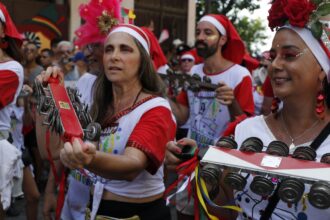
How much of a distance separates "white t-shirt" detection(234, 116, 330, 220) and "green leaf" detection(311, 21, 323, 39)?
41 centimetres

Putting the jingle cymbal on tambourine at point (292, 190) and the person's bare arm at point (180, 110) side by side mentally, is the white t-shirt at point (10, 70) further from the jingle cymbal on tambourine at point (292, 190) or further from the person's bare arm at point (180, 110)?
the jingle cymbal on tambourine at point (292, 190)

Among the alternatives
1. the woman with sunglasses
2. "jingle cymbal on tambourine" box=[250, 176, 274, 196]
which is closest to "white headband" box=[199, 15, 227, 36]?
the woman with sunglasses

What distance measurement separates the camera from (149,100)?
2.80 meters

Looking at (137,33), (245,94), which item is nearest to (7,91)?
(137,33)

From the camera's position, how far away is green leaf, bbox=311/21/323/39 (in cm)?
211

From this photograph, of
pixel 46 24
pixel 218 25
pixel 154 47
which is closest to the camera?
pixel 154 47

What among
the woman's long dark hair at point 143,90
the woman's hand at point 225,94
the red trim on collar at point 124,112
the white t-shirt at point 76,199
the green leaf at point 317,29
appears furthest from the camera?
the woman's hand at point 225,94

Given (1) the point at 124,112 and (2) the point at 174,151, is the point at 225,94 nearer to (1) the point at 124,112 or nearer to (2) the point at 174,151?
(1) the point at 124,112

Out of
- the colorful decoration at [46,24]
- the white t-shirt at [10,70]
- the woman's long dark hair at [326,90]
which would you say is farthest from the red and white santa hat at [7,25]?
the colorful decoration at [46,24]

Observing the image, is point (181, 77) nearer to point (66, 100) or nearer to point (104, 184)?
point (104, 184)

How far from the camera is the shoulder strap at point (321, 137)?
2.10m

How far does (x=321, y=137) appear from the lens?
6.98 feet

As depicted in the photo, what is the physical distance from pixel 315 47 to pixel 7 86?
2.19m

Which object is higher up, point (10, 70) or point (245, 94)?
point (10, 70)
